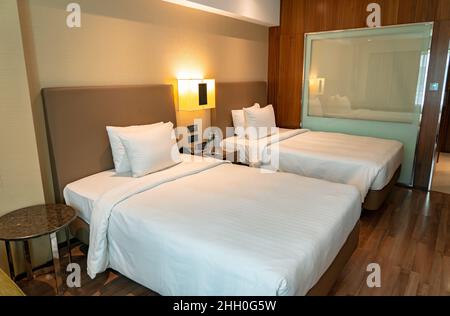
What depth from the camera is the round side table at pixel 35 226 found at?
1788mm

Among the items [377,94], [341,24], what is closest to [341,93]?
[377,94]

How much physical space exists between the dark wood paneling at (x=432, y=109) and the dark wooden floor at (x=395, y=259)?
589mm

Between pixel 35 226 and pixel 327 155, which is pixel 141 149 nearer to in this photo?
pixel 35 226

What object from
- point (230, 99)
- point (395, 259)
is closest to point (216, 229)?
point (395, 259)

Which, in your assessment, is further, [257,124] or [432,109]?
[257,124]

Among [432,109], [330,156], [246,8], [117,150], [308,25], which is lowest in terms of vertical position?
[330,156]

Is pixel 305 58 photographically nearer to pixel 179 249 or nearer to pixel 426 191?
pixel 426 191

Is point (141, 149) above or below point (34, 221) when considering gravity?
above

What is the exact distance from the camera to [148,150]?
2539 mm

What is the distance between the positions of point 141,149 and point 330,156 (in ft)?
6.24

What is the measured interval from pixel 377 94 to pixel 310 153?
5.19 ft

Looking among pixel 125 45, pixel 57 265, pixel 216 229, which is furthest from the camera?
pixel 125 45
